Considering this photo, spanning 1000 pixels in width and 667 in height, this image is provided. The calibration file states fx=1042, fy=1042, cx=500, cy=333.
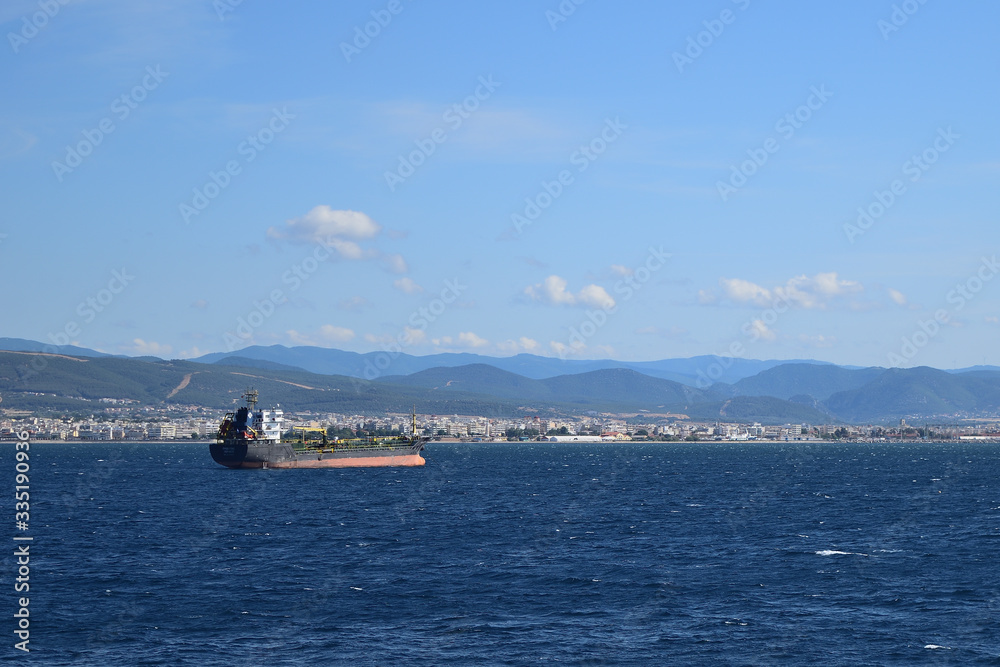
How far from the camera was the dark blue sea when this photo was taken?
1551 inches

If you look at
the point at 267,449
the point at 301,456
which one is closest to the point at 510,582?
the point at 267,449

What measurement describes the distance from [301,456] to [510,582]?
113587 millimetres

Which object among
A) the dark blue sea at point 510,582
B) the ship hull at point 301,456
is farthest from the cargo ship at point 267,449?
the dark blue sea at point 510,582

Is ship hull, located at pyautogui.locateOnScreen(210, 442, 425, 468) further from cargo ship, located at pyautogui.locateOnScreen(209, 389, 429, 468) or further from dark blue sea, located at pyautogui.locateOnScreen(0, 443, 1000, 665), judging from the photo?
dark blue sea, located at pyautogui.locateOnScreen(0, 443, 1000, 665)

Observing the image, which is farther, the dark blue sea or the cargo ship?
the cargo ship

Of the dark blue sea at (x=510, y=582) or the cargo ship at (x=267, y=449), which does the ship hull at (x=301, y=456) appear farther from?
the dark blue sea at (x=510, y=582)

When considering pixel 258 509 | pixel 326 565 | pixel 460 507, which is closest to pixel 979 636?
pixel 326 565

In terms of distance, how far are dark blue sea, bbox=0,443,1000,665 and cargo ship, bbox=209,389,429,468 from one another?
175 ft

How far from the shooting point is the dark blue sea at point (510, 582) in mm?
39406

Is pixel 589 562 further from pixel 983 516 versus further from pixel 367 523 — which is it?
pixel 983 516

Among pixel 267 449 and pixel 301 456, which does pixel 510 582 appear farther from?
pixel 301 456

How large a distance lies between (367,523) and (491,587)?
30.4 metres

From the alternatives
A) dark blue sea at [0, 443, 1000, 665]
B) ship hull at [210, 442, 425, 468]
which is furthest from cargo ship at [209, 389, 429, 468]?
dark blue sea at [0, 443, 1000, 665]

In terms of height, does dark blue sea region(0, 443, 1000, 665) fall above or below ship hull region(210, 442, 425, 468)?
below
